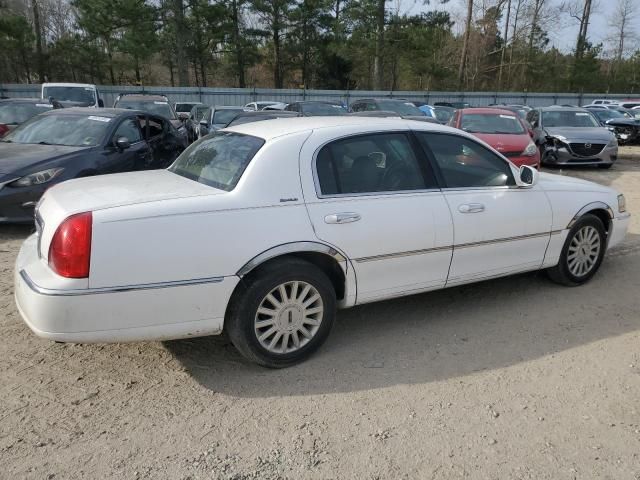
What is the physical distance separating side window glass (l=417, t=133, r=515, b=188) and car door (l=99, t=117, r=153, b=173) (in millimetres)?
4546

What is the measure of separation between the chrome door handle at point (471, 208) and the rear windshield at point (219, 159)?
1559mm

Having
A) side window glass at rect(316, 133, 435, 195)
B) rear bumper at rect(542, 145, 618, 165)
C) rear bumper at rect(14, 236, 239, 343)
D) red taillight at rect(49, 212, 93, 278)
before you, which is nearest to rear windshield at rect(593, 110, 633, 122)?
rear bumper at rect(542, 145, 618, 165)

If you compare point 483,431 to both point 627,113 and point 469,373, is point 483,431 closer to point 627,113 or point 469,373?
point 469,373

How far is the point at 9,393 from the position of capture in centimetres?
308

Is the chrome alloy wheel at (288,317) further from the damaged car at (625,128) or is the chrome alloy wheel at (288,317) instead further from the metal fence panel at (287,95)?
the metal fence panel at (287,95)

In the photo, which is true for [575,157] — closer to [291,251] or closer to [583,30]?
[291,251]

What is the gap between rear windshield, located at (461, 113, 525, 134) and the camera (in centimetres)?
1121

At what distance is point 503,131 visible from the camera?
11.2 metres

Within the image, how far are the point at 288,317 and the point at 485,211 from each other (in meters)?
1.77

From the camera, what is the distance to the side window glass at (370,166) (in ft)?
11.5

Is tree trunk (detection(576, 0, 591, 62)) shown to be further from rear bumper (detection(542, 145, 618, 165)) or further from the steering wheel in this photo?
the steering wheel

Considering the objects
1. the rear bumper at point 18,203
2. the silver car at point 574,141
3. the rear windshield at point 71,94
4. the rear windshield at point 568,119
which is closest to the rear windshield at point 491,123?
the silver car at point 574,141

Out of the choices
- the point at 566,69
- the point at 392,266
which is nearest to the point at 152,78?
the point at 566,69

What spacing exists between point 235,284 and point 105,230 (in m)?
0.77
